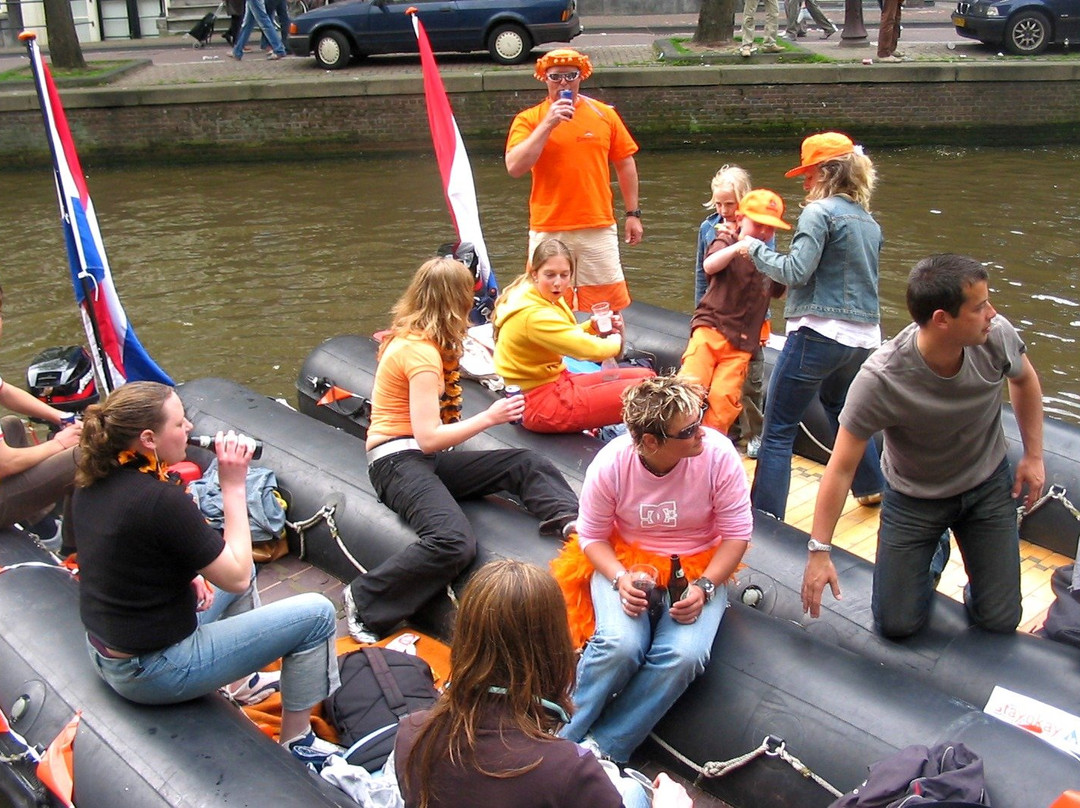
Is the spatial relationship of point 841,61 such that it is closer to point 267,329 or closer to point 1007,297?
point 1007,297

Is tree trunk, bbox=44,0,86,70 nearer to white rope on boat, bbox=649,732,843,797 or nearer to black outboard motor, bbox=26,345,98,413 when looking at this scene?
black outboard motor, bbox=26,345,98,413

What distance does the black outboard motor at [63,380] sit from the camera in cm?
594

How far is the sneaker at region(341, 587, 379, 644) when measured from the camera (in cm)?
464

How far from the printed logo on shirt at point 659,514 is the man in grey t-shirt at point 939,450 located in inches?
18.7

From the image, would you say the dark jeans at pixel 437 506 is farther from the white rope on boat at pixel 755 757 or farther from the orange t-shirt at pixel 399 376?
the white rope on boat at pixel 755 757

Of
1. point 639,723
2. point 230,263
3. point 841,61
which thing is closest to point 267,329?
point 230,263

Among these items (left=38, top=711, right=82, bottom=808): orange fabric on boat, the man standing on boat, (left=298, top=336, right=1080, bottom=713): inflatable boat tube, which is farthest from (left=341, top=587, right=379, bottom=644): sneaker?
the man standing on boat

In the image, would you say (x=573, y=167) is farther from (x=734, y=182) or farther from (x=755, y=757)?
(x=755, y=757)

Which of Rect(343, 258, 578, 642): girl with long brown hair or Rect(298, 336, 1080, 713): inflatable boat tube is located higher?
Rect(343, 258, 578, 642): girl with long brown hair

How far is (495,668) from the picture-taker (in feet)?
8.32

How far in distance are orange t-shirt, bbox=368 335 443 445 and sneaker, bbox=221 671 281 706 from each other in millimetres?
1107

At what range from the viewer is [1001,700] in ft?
12.1

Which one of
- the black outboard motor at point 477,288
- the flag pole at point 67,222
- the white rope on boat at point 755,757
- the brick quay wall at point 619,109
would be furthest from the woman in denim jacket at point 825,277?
the brick quay wall at point 619,109

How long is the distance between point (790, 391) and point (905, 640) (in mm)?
1326
